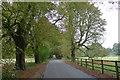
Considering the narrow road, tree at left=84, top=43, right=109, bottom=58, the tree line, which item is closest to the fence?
the narrow road

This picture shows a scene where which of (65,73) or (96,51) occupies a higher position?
(96,51)

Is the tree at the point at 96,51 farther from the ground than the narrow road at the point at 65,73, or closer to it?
farther from the ground

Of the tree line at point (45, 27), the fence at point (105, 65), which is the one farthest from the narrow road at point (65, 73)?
the tree line at point (45, 27)

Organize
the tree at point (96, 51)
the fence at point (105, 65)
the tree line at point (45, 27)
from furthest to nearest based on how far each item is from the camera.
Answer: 1. the tree at point (96, 51)
2. the tree line at point (45, 27)
3. the fence at point (105, 65)

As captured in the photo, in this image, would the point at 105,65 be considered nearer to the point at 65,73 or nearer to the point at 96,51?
the point at 65,73

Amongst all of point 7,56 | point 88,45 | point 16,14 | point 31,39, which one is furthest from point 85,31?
point 7,56

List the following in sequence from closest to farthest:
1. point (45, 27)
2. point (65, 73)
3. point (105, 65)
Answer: point (105, 65), point (65, 73), point (45, 27)

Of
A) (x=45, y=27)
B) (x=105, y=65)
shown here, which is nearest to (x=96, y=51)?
(x=45, y=27)

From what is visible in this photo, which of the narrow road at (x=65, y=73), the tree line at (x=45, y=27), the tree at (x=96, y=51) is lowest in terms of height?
the narrow road at (x=65, y=73)

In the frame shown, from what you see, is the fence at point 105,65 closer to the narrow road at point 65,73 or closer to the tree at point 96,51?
the narrow road at point 65,73

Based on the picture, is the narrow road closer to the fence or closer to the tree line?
the fence

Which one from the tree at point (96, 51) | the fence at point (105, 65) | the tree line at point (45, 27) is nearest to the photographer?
the fence at point (105, 65)

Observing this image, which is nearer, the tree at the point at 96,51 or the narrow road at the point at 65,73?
the narrow road at the point at 65,73

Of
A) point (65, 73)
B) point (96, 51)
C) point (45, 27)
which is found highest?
point (45, 27)
